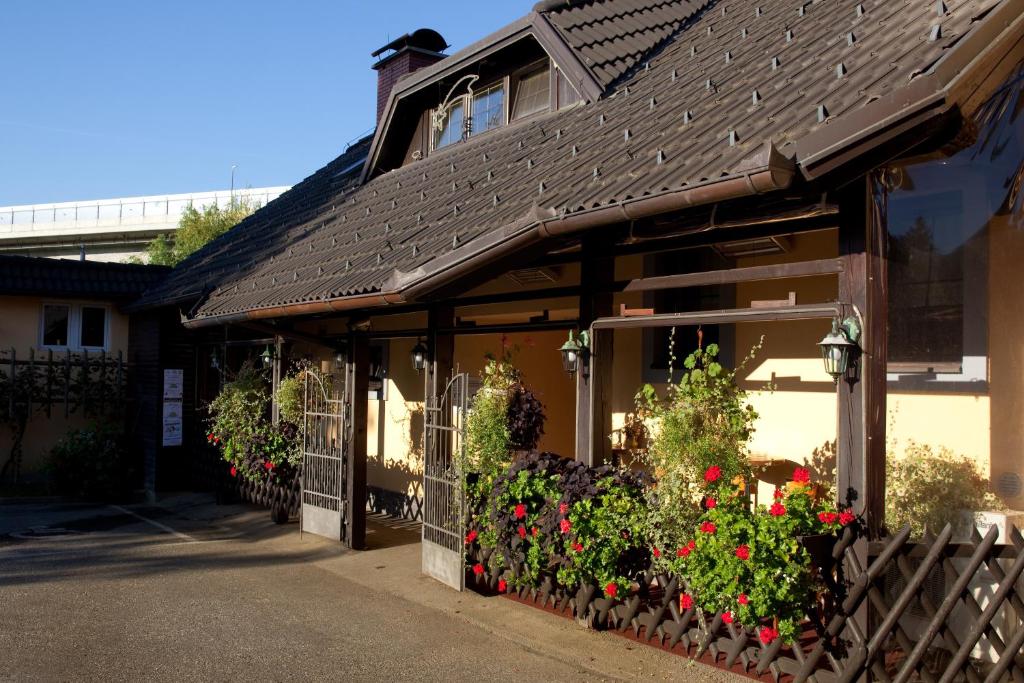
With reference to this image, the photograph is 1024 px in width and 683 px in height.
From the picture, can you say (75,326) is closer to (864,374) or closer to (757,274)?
(757,274)

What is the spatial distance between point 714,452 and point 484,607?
271 cm

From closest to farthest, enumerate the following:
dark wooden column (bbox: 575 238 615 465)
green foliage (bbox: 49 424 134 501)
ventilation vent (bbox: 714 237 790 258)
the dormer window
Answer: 1. dark wooden column (bbox: 575 238 615 465)
2. ventilation vent (bbox: 714 237 790 258)
3. the dormer window
4. green foliage (bbox: 49 424 134 501)

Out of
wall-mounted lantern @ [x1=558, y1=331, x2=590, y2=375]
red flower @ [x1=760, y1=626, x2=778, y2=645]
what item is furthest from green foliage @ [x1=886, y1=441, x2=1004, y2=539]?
wall-mounted lantern @ [x1=558, y1=331, x2=590, y2=375]

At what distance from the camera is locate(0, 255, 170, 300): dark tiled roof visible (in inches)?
601

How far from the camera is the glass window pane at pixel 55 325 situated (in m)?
15.9

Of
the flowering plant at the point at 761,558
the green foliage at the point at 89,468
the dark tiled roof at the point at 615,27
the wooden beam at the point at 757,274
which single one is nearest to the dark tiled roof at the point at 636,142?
the dark tiled roof at the point at 615,27

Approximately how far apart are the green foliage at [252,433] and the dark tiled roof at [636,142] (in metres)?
1.18

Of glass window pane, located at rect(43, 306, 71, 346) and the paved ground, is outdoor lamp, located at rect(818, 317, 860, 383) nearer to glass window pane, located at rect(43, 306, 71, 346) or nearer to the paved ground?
the paved ground

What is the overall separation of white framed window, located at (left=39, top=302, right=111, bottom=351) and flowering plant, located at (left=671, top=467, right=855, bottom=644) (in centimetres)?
1394

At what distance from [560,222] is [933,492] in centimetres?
334

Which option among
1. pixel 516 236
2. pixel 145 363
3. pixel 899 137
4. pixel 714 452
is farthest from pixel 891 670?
pixel 145 363

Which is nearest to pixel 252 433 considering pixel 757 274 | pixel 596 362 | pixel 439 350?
pixel 439 350

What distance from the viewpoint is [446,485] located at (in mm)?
8125

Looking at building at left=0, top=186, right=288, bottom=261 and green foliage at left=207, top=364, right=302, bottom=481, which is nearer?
green foliage at left=207, top=364, right=302, bottom=481
